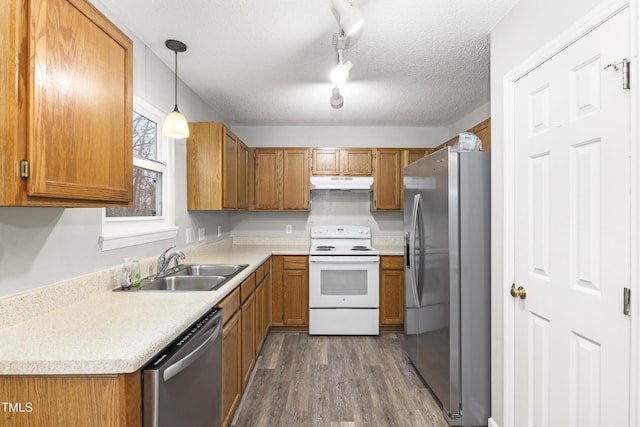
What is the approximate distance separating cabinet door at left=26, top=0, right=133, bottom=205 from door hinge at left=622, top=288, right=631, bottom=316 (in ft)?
6.30

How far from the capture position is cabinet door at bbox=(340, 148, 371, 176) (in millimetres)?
3852

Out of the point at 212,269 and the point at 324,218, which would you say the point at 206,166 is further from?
the point at 324,218

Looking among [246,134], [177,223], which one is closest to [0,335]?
[177,223]

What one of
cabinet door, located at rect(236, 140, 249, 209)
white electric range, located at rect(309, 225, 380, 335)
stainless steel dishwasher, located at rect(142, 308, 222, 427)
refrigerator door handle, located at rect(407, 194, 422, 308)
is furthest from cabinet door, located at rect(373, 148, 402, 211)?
stainless steel dishwasher, located at rect(142, 308, 222, 427)

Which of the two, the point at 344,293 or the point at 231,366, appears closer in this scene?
the point at 231,366

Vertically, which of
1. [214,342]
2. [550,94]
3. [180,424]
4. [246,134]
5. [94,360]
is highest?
[246,134]

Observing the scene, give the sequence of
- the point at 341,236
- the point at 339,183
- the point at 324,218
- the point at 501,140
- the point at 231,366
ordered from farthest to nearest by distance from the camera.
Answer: the point at 324,218
the point at 341,236
the point at 339,183
the point at 231,366
the point at 501,140

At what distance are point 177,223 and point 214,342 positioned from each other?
1394 mm

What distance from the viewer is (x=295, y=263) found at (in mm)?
3529

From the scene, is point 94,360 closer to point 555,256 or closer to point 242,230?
point 555,256

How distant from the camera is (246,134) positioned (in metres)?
4.12

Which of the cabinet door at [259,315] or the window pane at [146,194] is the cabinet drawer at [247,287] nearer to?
the cabinet door at [259,315]

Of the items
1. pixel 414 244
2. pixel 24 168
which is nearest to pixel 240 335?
pixel 414 244

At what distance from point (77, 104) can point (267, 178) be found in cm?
275
